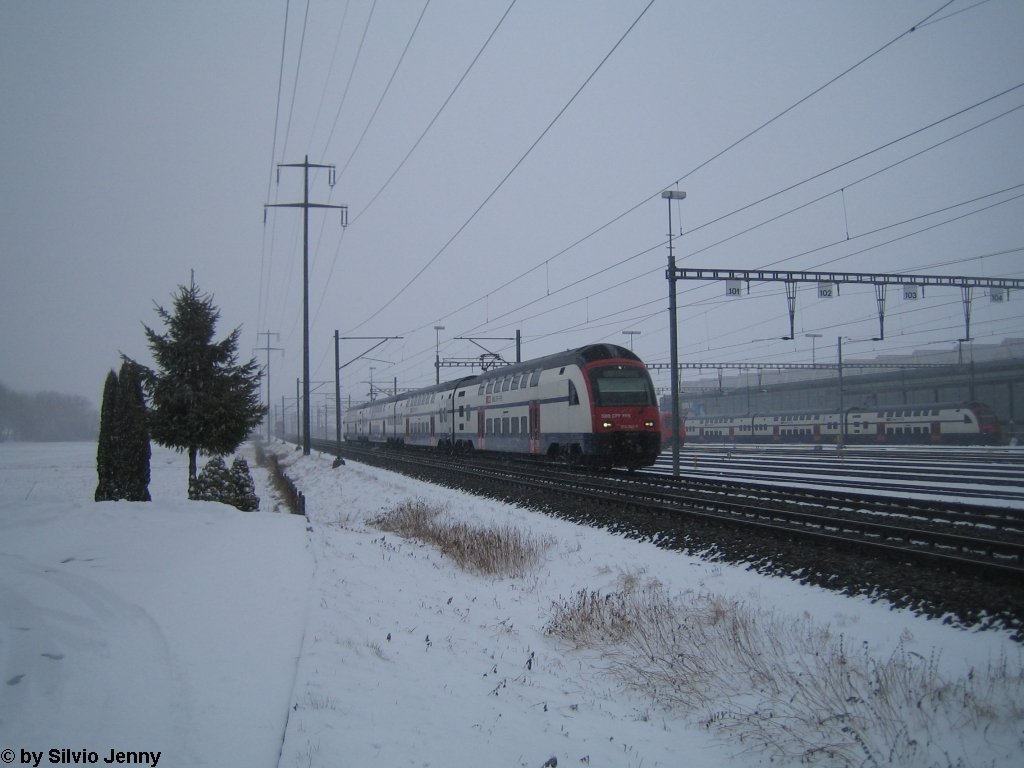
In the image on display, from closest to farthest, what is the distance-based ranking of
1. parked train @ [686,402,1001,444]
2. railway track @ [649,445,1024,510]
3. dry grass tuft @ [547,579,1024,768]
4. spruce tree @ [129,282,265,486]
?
dry grass tuft @ [547,579,1024,768]
railway track @ [649,445,1024,510]
spruce tree @ [129,282,265,486]
parked train @ [686,402,1001,444]

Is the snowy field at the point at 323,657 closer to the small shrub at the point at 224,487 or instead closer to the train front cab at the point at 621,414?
the small shrub at the point at 224,487

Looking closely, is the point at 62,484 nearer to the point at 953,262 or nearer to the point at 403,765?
the point at 403,765

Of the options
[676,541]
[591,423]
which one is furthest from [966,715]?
[591,423]

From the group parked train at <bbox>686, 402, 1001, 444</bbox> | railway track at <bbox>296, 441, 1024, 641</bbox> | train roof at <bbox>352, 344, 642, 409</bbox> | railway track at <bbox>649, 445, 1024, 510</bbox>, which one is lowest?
railway track at <bbox>649, 445, 1024, 510</bbox>

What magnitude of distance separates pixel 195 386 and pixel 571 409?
38.4 ft

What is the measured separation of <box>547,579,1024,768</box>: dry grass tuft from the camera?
15.6 feet

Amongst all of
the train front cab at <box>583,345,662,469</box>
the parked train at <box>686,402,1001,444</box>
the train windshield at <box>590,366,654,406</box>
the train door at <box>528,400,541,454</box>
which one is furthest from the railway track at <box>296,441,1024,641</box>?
the parked train at <box>686,402,1001,444</box>

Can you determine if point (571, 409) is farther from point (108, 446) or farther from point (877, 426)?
point (877, 426)

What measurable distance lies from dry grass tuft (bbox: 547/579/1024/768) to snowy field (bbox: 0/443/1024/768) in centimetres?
7

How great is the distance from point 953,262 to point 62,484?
37311 mm

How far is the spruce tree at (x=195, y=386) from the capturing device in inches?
829

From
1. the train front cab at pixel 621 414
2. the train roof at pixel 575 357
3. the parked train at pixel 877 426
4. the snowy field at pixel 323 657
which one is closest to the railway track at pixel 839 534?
the snowy field at pixel 323 657

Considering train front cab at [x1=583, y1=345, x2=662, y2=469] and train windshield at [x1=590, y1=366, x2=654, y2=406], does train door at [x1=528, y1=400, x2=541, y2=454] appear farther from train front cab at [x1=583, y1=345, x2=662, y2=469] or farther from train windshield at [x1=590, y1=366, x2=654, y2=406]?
train windshield at [x1=590, y1=366, x2=654, y2=406]

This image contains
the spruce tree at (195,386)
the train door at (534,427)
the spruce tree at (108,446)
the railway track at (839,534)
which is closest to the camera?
the railway track at (839,534)
